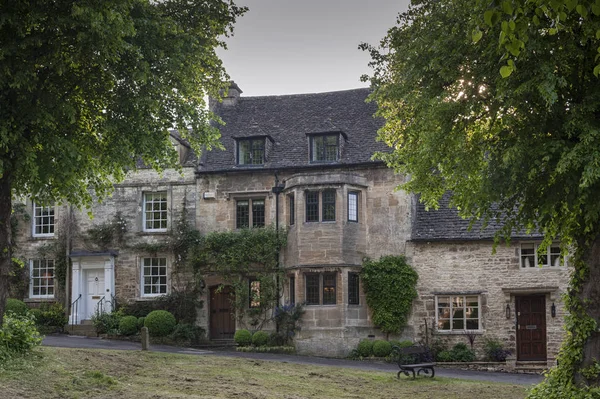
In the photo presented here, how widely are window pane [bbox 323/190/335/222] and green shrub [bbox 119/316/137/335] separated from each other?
9.04 meters

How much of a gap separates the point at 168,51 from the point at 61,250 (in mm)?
18964

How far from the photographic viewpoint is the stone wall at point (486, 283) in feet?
103

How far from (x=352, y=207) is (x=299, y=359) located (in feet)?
24.0

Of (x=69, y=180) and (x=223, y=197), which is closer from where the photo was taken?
(x=69, y=180)

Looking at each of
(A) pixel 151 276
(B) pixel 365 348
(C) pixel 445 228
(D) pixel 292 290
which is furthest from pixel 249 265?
(C) pixel 445 228

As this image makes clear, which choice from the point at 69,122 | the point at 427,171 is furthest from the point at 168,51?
the point at 427,171

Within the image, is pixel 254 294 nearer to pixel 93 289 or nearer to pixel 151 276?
pixel 151 276

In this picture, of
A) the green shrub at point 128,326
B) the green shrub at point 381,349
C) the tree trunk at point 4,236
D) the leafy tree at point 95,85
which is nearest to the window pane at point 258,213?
the green shrub at point 128,326

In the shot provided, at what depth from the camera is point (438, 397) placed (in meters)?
19.8

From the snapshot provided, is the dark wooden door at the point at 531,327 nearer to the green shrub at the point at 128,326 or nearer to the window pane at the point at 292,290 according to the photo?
the window pane at the point at 292,290

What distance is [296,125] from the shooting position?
3694 centimetres

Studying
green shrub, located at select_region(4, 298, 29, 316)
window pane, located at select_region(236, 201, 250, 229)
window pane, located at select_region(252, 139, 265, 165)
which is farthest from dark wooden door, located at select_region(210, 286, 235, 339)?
green shrub, located at select_region(4, 298, 29, 316)

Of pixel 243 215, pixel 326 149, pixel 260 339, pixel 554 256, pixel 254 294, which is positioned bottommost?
pixel 260 339

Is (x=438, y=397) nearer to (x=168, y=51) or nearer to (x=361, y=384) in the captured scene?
(x=361, y=384)
